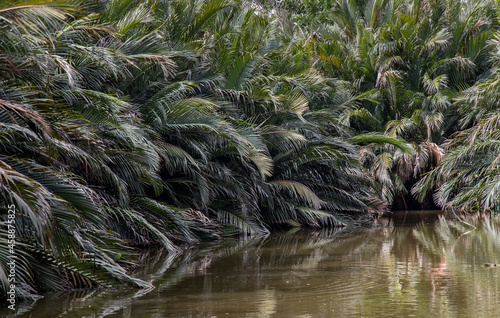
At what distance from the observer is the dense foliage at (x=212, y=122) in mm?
4703

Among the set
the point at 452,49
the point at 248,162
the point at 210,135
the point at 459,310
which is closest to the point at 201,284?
the point at 459,310

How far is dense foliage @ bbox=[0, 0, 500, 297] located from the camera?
15.4 feet

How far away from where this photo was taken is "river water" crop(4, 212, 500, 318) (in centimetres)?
411

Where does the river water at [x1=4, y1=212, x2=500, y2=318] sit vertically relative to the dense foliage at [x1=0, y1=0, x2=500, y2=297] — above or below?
below

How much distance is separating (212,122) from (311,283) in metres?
4.14

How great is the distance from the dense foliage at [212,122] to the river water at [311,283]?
0.48m

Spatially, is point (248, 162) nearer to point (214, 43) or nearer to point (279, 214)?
point (279, 214)

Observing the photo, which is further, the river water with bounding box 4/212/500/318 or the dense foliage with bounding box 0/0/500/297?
the dense foliage with bounding box 0/0/500/297

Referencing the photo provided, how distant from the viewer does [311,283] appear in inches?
205

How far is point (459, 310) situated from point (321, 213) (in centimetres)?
754

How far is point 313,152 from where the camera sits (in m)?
11.6

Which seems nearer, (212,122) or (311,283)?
(311,283)

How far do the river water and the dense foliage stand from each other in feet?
1.56

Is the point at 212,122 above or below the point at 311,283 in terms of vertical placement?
above
